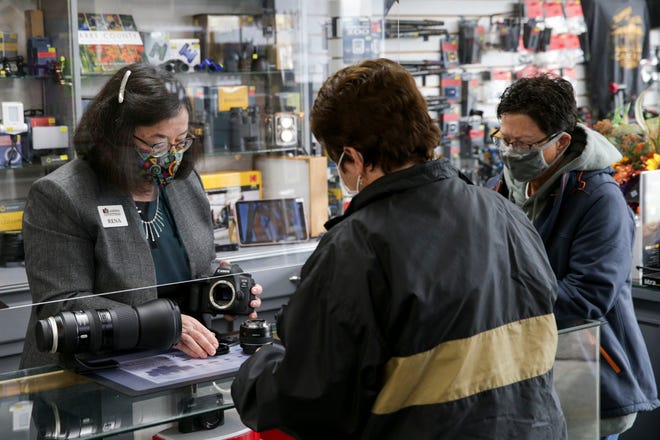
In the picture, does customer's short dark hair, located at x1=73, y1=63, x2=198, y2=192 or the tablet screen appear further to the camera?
the tablet screen

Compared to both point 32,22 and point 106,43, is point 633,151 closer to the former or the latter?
point 106,43

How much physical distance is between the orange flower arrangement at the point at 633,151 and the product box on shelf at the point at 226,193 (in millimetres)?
1781

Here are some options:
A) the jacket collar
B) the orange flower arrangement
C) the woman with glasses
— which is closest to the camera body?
the woman with glasses

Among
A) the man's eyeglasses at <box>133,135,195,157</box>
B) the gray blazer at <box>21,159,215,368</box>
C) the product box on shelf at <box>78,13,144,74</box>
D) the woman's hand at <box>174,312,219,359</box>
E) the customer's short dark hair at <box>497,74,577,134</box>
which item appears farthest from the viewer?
the product box on shelf at <box>78,13,144,74</box>

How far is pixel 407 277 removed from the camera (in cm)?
136

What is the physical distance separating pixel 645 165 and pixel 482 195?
2.71 metres

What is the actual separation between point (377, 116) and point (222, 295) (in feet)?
2.81

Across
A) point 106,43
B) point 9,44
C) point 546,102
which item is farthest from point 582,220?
point 9,44

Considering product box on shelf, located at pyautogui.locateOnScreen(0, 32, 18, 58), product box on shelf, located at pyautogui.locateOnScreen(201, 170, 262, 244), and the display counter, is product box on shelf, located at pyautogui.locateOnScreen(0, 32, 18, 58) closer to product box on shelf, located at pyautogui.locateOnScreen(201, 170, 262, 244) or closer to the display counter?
product box on shelf, located at pyautogui.locateOnScreen(201, 170, 262, 244)

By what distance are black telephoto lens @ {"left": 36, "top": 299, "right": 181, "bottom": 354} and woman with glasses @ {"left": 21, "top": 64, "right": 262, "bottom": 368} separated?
0.09 m

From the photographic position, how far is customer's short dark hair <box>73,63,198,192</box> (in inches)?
90.0

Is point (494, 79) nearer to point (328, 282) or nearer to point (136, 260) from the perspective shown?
point (136, 260)

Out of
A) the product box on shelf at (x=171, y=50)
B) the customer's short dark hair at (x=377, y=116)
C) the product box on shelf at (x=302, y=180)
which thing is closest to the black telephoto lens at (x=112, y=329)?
the customer's short dark hair at (x=377, y=116)

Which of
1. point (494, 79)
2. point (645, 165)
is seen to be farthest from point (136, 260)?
point (494, 79)
